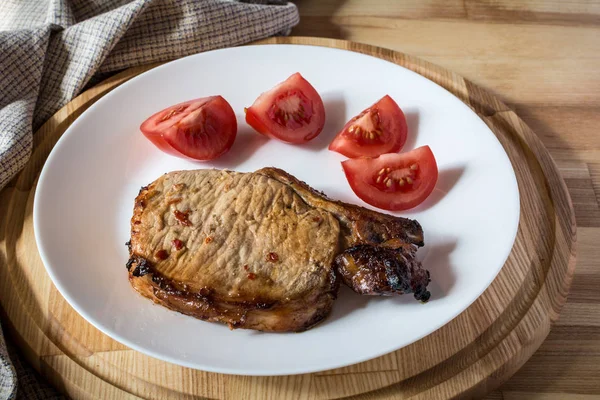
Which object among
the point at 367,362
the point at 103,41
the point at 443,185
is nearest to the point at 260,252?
the point at 367,362

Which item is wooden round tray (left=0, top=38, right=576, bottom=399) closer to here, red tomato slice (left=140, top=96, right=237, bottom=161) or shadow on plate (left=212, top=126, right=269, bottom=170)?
red tomato slice (left=140, top=96, right=237, bottom=161)

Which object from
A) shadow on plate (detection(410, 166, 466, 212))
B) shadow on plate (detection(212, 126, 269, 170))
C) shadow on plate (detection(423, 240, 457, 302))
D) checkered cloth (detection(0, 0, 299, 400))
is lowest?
shadow on plate (detection(423, 240, 457, 302))

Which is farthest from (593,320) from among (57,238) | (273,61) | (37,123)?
(37,123)

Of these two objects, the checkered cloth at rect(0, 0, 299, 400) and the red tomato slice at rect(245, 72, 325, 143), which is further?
the checkered cloth at rect(0, 0, 299, 400)

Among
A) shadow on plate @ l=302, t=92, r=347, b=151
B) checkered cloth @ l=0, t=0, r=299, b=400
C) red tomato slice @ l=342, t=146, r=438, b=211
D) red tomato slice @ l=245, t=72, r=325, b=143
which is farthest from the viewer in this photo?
checkered cloth @ l=0, t=0, r=299, b=400

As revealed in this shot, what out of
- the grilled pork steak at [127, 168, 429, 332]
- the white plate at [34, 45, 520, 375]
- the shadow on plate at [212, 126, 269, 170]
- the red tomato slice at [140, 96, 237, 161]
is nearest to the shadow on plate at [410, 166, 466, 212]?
the white plate at [34, 45, 520, 375]

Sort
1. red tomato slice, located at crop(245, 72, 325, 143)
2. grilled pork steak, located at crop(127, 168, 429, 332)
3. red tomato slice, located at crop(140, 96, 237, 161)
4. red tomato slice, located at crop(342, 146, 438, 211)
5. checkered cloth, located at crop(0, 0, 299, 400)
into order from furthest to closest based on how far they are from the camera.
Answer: checkered cloth, located at crop(0, 0, 299, 400), red tomato slice, located at crop(245, 72, 325, 143), red tomato slice, located at crop(140, 96, 237, 161), red tomato slice, located at crop(342, 146, 438, 211), grilled pork steak, located at crop(127, 168, 429, 332)

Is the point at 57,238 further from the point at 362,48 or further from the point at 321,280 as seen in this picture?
the point at 362,48
